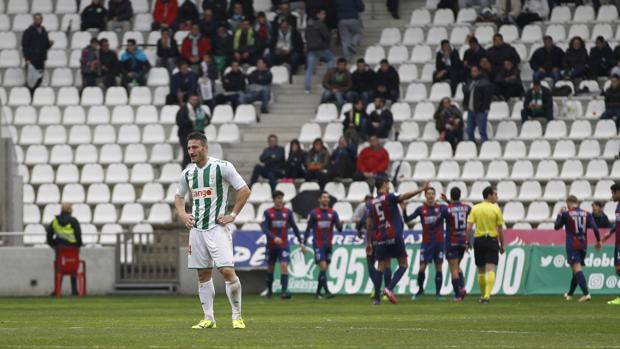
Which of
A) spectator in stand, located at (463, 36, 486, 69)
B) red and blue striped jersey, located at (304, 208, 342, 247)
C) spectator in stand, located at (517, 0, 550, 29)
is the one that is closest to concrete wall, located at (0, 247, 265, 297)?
red and blue striped jersey, located at (304, 208, 342, 247)

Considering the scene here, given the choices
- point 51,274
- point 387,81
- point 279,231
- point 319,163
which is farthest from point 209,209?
point 387,81

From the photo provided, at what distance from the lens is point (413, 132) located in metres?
35.2

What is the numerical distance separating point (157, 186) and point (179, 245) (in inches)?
140

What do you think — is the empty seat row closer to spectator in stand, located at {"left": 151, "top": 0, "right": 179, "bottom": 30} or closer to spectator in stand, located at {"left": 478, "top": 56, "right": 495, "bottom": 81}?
spectator in stand, located at {"left": 151, "top": 0, "right": 179, "bottom": 30}

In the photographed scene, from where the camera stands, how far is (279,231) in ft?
98.0

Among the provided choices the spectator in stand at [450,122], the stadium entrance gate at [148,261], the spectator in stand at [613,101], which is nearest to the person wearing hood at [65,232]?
the stadium entrance gate at [148,261]

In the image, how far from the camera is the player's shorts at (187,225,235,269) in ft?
53.4

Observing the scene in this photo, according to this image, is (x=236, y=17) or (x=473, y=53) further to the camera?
(x=236, y=17)

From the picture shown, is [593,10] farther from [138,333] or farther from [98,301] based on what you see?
[138,333]

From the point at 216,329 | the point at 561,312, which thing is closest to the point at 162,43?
the point at 561,312

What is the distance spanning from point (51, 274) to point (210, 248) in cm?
1734

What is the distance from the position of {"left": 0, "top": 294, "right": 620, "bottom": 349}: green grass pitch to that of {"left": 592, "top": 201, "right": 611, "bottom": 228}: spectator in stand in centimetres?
266

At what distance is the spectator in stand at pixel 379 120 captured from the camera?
3469 cm

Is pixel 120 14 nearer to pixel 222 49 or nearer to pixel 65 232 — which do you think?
pixel 222 49
